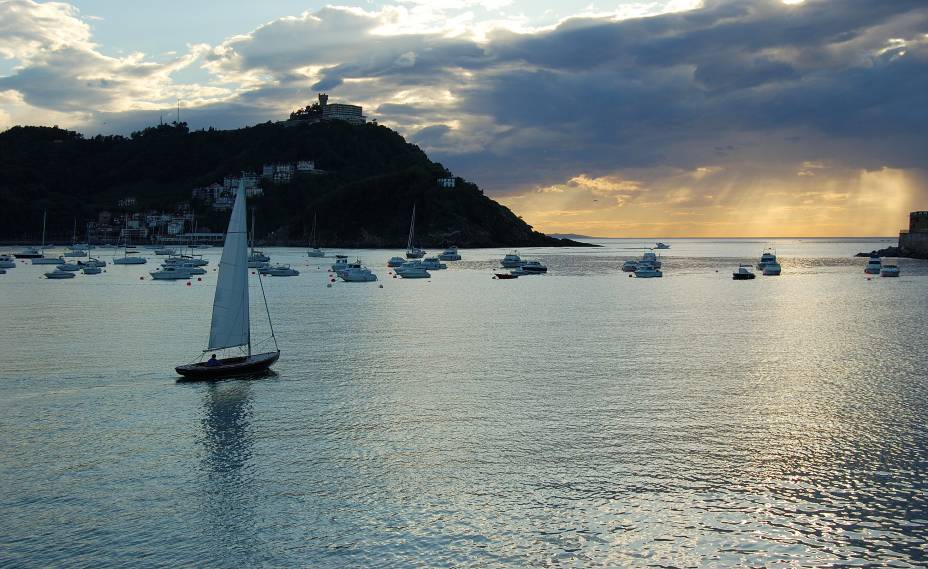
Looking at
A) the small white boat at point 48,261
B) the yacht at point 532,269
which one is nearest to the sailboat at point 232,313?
the yacht at point 532,269

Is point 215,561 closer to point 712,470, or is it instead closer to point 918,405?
point 712,470

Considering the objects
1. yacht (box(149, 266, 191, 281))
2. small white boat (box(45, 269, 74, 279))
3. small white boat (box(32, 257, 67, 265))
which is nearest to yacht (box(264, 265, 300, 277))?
yacht (box(149, 266, 191, 281))

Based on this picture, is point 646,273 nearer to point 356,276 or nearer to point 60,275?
point 356,276

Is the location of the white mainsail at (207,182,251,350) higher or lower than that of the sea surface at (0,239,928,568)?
higher

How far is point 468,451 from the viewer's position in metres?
30.9

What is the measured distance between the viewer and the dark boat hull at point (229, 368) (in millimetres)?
43406

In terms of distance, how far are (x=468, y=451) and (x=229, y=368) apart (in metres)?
19.3

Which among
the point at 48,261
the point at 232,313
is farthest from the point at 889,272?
the point at 48,261

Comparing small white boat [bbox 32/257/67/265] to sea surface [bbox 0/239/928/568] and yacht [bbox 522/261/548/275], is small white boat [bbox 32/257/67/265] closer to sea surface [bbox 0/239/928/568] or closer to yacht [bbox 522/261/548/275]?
yacht [bbox 522/261/548/275]

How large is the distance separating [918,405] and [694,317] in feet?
135

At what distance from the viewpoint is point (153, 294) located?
103m

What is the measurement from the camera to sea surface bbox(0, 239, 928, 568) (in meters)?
22.4

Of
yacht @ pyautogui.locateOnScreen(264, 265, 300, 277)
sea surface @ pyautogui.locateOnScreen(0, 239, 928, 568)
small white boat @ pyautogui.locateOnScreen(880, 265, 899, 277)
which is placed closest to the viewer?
sea surface @ pyautogui.locateOnScreen(0, 239, 928, 568)

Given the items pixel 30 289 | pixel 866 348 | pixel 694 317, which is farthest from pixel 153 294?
pixel 866 348
